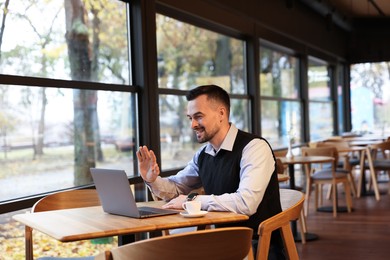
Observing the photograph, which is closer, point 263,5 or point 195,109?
point 195,109

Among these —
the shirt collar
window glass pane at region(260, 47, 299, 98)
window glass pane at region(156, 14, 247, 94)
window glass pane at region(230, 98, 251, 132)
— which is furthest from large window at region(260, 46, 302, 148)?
the shirt collar

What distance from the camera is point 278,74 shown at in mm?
9164

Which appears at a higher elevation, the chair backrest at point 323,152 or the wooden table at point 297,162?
the chair backrest at point 323,152

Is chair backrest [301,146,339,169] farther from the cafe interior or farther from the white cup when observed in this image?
the white cup

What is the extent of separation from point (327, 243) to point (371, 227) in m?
0.88

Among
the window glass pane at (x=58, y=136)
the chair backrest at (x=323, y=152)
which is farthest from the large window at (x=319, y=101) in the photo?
the window glass pane at (x=58, y=136)

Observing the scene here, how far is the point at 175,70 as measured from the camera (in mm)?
7160

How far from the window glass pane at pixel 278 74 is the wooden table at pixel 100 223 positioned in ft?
20.3

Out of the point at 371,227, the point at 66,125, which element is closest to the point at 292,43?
the point at 371,227

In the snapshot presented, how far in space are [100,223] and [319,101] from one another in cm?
943

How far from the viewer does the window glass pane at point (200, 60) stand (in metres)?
6.82

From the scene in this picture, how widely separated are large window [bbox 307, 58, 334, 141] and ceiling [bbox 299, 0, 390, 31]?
3.29ft

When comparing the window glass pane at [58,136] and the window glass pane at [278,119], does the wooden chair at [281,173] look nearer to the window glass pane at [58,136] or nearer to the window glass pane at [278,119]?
the window glass pane at [58,136]

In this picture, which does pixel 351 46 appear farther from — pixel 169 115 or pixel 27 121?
pixel 27 121
